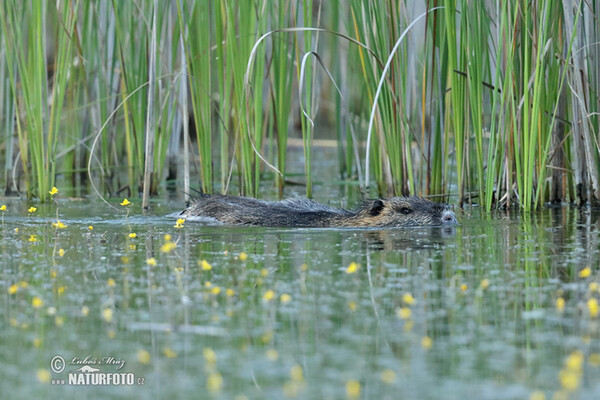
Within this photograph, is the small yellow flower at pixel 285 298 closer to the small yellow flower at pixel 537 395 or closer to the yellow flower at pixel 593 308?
the yellow flower at pixel 593 308

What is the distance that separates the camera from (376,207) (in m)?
7.39

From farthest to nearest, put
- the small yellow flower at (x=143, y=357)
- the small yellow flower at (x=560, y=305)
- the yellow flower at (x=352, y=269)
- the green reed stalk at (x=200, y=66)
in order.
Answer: the green reed stalk at (x=200, y=66), the yellow flower at (x=352, y=269), the small yellow flower at (x=560, y=305), the small yellow flower at (x=143, y=357)

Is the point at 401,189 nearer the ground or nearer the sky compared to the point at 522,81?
nearer the ground

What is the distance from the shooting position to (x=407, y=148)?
771 centimetres

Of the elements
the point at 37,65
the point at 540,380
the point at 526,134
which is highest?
the point at 37,65

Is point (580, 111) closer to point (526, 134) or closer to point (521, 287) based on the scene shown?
point (526, 134)

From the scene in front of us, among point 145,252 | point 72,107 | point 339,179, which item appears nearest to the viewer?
point 145,252

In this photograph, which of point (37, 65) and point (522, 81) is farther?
point (37, 65)

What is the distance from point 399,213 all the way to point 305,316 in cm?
332

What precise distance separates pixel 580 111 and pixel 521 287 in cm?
319

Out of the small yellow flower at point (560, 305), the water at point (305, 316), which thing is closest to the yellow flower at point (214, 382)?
the water at point (305, 316)

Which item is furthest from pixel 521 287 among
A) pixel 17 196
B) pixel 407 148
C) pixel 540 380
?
pixel 17 196

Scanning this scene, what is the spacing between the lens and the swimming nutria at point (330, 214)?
24.1 feet

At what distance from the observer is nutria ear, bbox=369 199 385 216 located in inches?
290
